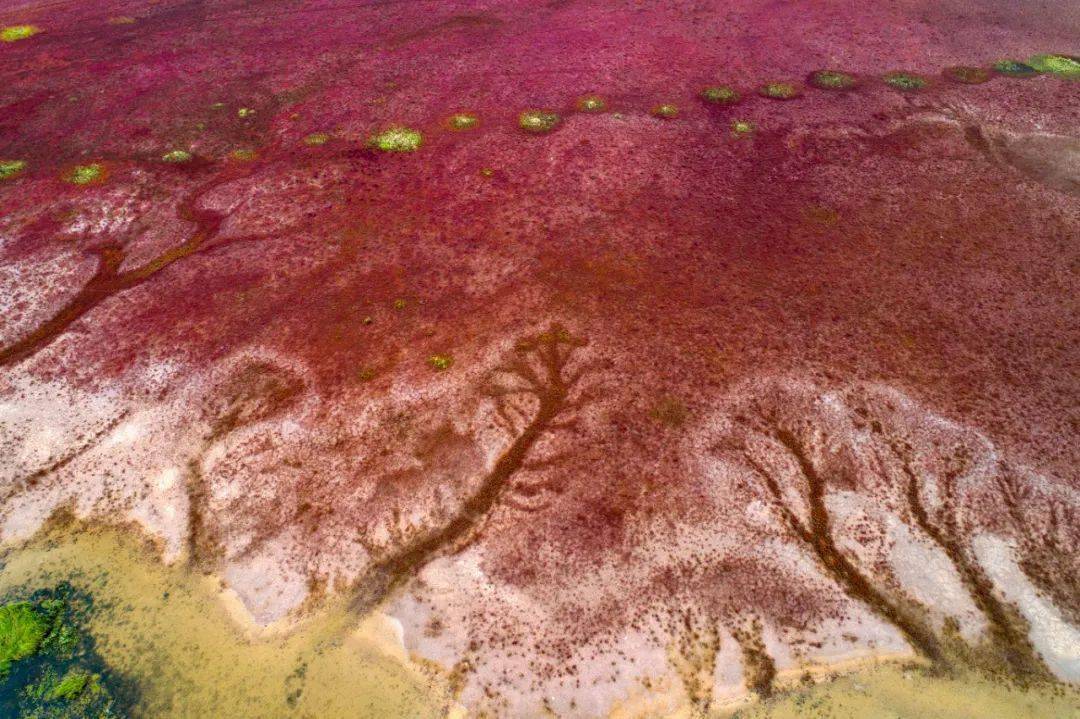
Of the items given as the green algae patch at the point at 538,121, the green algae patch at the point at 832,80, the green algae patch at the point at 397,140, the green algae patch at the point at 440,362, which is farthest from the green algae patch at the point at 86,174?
the green algae patch at the point at 832,80

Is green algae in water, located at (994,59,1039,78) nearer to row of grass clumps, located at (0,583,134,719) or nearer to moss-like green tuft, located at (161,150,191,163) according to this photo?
moss-like green tuft, located at (161,150,191,163)

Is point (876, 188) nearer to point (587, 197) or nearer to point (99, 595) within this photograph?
point (587, 197)

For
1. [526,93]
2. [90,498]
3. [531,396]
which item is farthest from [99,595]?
[526,93]

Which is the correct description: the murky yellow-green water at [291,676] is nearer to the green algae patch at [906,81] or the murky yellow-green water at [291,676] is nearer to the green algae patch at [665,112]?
the green algae patch at [665,112]

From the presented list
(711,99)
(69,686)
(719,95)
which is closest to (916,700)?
(69,686)

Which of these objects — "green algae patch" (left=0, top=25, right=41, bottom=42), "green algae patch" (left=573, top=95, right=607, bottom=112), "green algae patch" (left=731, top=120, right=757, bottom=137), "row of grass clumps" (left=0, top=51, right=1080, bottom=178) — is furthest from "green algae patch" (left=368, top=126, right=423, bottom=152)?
"green algae patch" (left=0, top=25, right=41, bottom=42)

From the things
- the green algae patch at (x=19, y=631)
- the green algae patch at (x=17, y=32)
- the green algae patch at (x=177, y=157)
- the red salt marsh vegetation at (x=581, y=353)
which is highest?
the green algae patch at (x=17, y=32)
